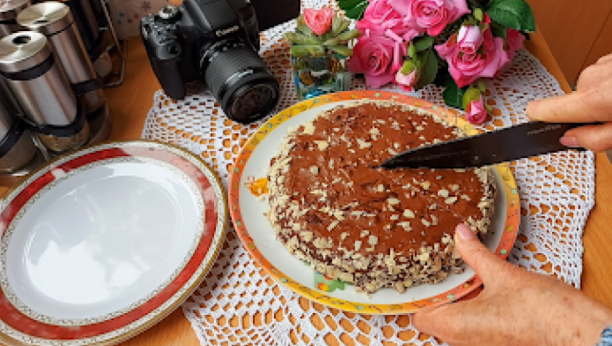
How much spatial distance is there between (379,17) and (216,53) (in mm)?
304

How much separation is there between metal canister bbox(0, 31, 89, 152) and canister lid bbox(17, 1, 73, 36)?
32 mm

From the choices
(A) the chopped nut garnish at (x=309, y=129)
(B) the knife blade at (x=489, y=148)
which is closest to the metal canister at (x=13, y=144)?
(A) the chopped nut garnish at (x=309, y=129)

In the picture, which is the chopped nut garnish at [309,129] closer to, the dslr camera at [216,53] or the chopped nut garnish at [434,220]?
the dslr camera at [216,53]

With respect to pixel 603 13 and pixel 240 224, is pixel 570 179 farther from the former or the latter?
pixel 603 13

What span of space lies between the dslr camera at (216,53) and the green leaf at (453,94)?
0.33 meters

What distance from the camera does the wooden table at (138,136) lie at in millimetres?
639

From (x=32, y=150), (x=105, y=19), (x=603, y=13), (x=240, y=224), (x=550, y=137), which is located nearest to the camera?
(x=550, y=137)

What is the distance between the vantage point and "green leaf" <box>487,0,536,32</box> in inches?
29.4

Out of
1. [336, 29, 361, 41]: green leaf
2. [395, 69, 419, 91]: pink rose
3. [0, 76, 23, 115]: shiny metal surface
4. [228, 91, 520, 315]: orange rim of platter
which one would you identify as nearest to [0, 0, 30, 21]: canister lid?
[0, 76, 23, 115]: shiny metal surface

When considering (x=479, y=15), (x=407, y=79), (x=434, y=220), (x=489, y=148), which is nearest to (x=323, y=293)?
(x=434, y=220)

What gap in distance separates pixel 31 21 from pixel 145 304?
49 cm

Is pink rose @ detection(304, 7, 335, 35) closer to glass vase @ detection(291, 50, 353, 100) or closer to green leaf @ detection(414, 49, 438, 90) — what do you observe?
glass vase @ detection(291, 50, 353, 100)

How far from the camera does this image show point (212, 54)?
839mm

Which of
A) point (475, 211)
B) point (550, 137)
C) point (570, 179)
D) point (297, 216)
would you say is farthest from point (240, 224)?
point (570, 179)
